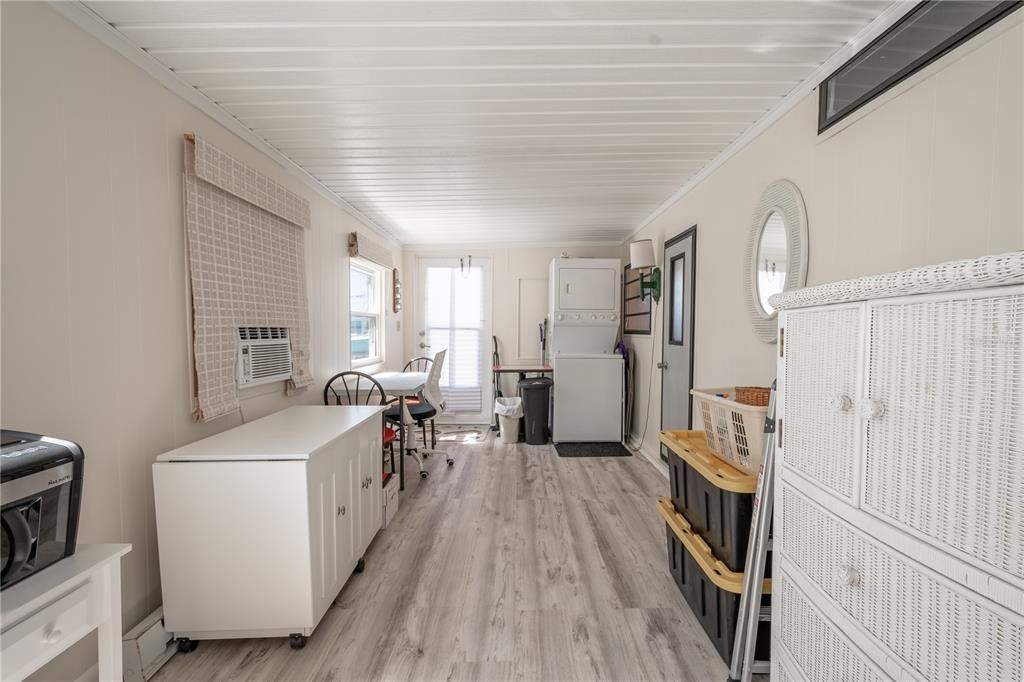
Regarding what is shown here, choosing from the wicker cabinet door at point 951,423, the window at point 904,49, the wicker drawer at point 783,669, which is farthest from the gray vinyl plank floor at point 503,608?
the window at point 904,49

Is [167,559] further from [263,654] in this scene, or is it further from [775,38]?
[775,38]

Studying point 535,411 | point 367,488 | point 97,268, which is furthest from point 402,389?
point 97,268

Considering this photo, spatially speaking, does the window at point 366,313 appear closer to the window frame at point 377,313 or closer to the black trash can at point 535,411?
the window frame at point 377,313

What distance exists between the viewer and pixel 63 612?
85 cm

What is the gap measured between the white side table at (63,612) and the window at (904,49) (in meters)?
2.56

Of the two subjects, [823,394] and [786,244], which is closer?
[823,394]

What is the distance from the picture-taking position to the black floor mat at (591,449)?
13.0 feet

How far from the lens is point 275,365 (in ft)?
7.82

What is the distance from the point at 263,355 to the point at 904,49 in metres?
2.99

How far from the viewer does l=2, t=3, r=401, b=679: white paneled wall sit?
1177 mm

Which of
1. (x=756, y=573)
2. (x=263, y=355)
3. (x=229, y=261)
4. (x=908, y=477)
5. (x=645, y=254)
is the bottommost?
(x=756, y=573)

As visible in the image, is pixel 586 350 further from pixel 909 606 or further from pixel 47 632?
pixel 47 632

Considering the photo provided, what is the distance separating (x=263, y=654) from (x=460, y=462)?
7.41ft

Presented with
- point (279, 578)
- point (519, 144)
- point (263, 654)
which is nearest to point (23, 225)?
point (279, 578)
